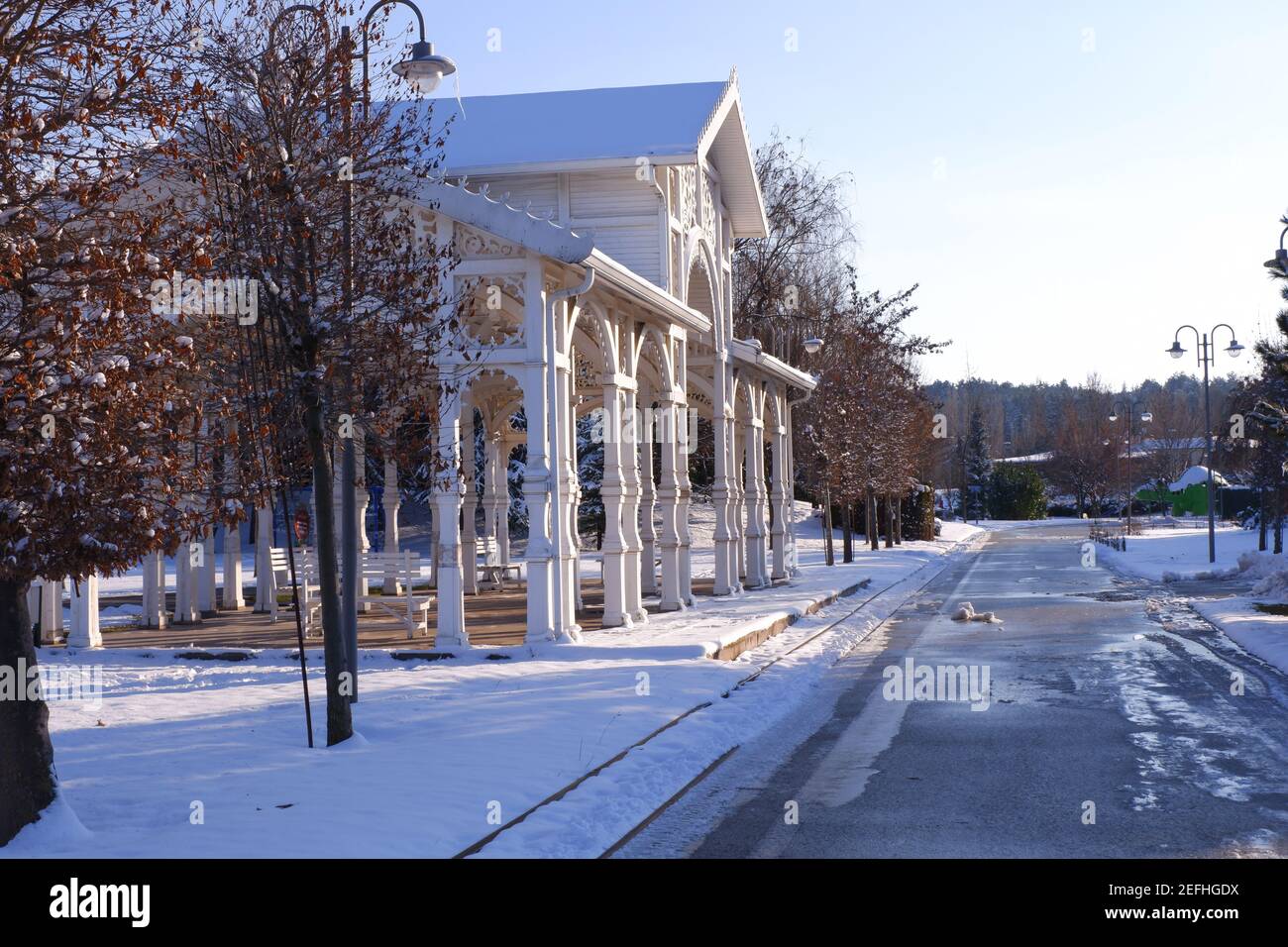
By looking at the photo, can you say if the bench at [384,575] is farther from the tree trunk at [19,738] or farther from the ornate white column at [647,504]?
the tree trunk at [19,738]

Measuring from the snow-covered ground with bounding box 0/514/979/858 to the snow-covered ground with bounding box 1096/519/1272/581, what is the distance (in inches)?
776

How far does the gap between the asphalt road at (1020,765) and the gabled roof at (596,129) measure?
819 cm

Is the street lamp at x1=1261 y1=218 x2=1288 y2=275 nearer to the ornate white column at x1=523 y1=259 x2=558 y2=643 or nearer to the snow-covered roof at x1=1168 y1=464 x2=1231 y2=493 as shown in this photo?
the ornate white column at x1=523 y1=259 x2=558 y2=643

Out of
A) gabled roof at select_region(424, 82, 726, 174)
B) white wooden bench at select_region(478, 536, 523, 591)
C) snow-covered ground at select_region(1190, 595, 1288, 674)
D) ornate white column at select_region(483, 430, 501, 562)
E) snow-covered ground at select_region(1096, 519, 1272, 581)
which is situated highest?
gabled roof at select_region(424, 82, 726, 174)

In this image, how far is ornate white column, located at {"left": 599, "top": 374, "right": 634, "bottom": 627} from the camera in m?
18.0

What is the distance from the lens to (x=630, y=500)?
739 inches

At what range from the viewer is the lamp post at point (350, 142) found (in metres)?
9.91

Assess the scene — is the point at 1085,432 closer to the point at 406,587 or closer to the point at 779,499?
the point at 779,499

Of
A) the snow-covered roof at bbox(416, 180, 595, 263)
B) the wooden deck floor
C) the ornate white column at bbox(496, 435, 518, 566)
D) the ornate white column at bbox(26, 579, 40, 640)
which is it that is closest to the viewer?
the snow-covered roof at bbox(416, 180, 595, 263)

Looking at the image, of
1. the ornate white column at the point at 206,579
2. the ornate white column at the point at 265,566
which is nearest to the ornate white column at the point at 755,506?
the ornate white column at the point at 265,566

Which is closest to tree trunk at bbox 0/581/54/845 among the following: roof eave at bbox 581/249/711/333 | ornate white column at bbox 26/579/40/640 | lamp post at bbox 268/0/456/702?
lamp post at bbox 268/0/456/702

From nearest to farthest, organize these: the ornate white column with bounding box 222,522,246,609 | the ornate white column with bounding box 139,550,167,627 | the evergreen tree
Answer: the ornate white column with bounding box 139,550,167,627
the ornate white column with bounding box 222,522,246,609
the evergreen tree
